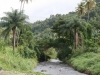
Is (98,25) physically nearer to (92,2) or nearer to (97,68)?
(92,2)

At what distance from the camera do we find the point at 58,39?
219 ft

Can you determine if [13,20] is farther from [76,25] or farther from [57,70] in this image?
[76,25]

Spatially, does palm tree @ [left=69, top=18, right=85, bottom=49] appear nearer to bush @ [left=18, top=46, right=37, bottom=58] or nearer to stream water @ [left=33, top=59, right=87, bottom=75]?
bush @ [left=18, top=46, right=37, bottom=58]

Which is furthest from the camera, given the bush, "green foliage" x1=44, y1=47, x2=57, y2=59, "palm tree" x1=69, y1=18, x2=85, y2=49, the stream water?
"green foliage" x1=44, y1=47, x2=57, y2=59

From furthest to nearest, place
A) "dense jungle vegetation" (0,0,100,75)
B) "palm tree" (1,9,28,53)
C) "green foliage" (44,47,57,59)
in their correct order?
"green foliage" (44,47,57,59) < "dense jungle vegetation" (0,0,100,75) < "palm tree" (1,9,28,53)

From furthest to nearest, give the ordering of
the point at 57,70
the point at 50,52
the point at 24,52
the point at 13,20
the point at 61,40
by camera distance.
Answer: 1. the point at 50,52
2. the point at 61,40
3. the point at 24,52
4. the point at 13,20
5. the point at 57,70

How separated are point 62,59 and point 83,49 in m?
11.6

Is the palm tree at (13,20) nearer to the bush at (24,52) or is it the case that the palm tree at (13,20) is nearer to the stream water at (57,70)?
the bush at (24,52)

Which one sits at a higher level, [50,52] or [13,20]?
[13,20]

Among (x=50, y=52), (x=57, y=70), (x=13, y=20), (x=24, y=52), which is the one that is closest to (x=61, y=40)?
(x=50, y=52)

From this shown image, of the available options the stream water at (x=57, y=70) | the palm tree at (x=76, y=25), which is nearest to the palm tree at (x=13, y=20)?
the stream water at (x=57, y=70)

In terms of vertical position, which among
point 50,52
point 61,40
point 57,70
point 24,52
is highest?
point 61,40

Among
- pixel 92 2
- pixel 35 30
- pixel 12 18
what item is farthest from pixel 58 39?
pixel 35 30

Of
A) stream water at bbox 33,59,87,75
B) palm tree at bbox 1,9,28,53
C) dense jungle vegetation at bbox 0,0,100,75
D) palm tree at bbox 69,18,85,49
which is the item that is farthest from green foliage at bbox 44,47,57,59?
palm tree at bbox 1,9,28,53
